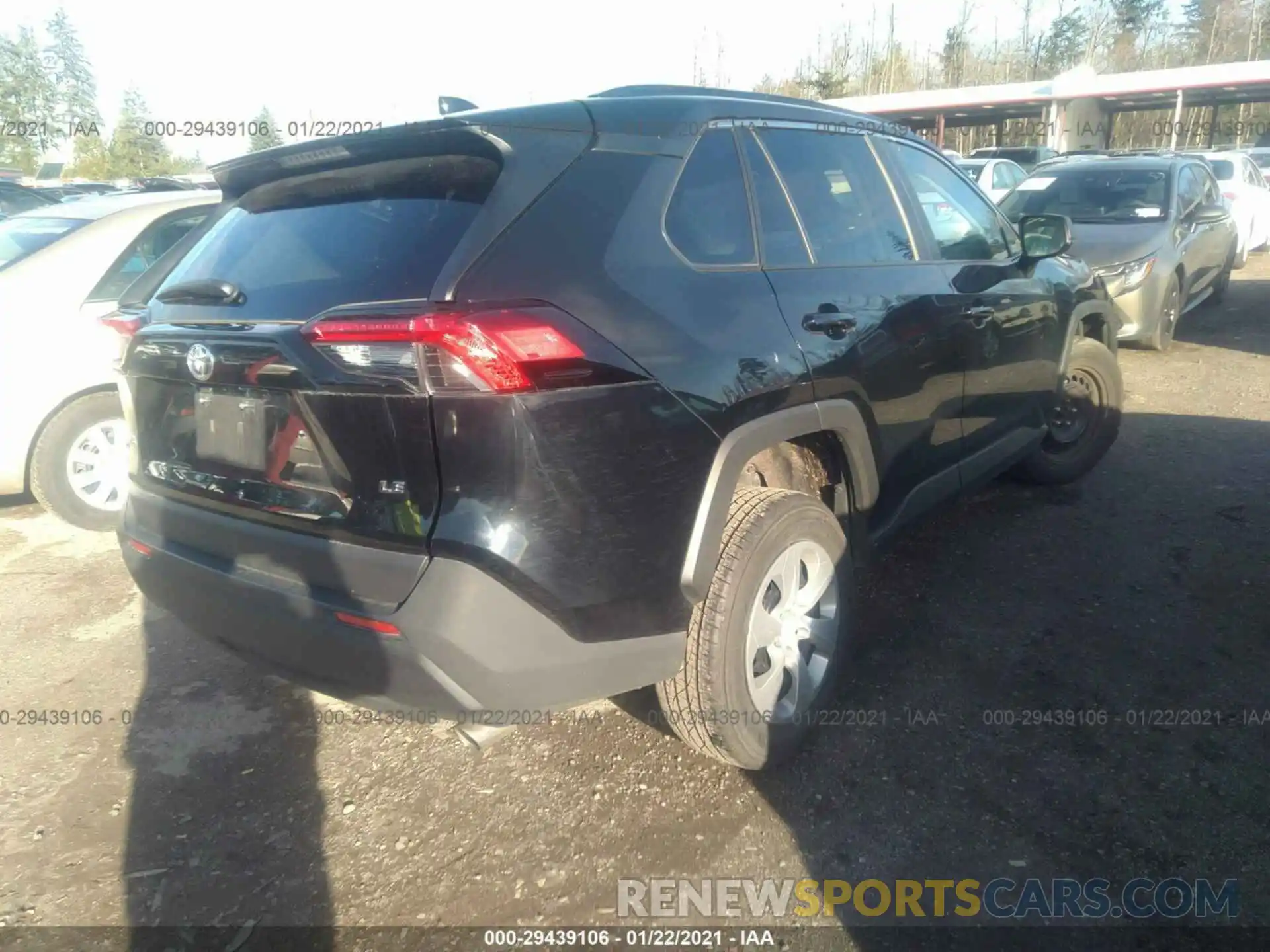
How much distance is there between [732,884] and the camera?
8.05ft

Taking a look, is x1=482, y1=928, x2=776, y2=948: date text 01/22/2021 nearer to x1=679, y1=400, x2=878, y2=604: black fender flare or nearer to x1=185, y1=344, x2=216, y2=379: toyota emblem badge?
x1=679, y1=400, x2=878, y2=604: black fender flare

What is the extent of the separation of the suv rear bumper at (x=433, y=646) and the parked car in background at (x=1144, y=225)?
20.6ft

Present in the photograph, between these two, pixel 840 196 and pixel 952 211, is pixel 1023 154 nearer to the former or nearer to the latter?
pixel 952 211

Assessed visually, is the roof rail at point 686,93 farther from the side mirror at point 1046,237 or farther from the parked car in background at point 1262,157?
the parked car in background at point 1262,157

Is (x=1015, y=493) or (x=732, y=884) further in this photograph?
(x=1015, y=493)

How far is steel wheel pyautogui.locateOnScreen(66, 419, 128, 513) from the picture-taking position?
4859mm

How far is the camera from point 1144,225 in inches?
322

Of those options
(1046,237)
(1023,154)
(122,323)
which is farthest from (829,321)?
(1023,154)

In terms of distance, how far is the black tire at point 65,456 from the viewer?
4727 millimetres

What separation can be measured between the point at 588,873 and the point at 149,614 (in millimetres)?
2528

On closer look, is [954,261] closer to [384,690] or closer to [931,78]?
[384,690]

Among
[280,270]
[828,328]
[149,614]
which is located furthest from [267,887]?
[828,328]

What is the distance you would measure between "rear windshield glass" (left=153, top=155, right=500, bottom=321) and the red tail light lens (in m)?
0.72

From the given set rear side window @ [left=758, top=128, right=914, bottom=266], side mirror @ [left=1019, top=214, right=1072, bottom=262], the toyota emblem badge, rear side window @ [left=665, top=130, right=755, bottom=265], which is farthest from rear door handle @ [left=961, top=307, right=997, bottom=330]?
the toyota emblem badge
